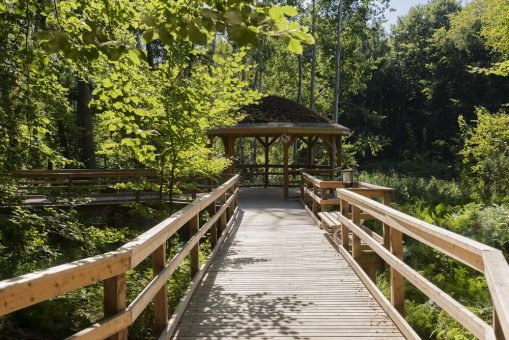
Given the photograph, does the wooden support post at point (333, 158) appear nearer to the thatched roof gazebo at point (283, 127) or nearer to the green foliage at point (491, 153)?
the thatched roof gazebo at point (283, 127)

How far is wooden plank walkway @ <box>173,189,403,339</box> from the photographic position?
399 centimetres

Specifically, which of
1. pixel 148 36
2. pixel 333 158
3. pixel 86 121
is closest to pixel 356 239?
pixel 148 36

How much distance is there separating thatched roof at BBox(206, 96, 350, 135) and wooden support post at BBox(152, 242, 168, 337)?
1178cm

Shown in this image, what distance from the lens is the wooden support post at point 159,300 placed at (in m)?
3.65

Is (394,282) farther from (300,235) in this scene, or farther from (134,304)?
(300,235)

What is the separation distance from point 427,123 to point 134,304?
4298 centimetres

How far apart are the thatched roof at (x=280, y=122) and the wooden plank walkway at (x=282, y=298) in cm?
812

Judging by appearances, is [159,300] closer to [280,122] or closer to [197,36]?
[197,36]

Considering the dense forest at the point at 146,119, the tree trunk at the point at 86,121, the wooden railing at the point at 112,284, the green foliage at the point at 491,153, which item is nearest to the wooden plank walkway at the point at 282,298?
the wooden railing at the point at 112,284

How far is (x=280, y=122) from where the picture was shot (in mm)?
16797

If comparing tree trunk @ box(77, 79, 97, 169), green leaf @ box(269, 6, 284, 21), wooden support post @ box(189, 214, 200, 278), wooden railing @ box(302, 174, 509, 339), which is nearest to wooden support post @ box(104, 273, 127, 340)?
green leaf @ box(269, 6, 284, 21)

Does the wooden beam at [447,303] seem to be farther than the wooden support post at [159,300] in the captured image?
No

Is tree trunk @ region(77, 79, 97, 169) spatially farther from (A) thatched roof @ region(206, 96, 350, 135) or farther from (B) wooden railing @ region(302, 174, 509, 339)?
(B) wooden railing @ region(302, 174, 509, 339)

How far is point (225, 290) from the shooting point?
5.27 meters
